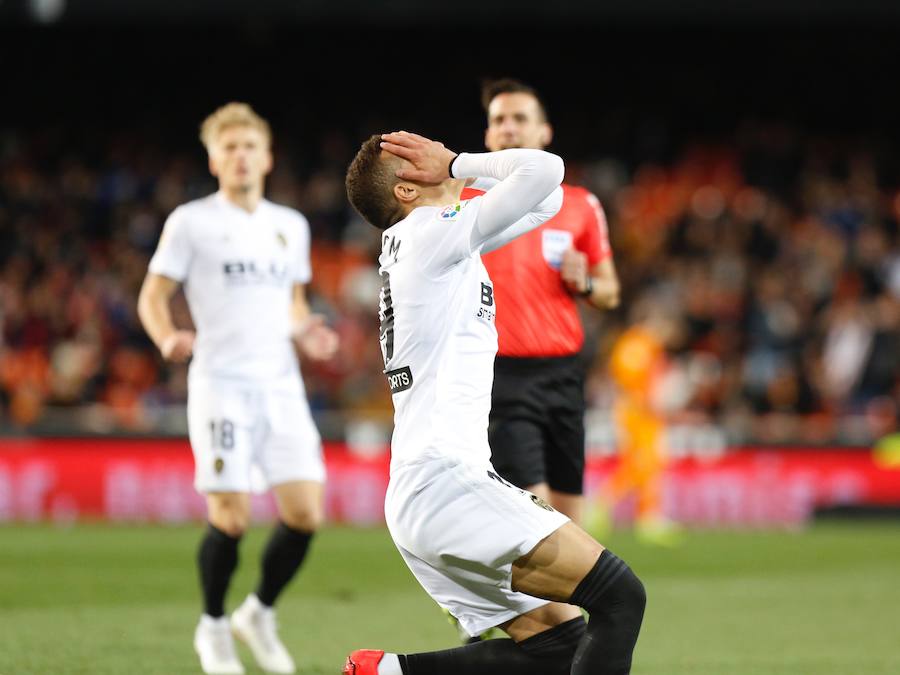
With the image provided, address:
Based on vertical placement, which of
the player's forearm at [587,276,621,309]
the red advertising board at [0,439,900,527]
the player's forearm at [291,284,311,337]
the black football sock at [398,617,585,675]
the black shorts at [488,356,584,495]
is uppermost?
the player's forearm at [587,276,621,309]

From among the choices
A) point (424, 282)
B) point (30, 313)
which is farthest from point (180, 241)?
A: point (30, 313)

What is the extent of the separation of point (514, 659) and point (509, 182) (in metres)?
1.62

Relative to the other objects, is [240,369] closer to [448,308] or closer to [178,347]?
[178,347]

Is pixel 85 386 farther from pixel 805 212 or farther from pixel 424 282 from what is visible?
pixel 424 282

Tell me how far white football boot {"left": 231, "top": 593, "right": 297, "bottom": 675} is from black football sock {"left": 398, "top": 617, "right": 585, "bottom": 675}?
209cm

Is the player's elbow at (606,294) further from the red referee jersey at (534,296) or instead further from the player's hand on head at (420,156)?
the player's hand on head at (420,156)

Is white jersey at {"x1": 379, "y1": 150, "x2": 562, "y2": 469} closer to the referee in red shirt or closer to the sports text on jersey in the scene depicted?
the sports text on jersey

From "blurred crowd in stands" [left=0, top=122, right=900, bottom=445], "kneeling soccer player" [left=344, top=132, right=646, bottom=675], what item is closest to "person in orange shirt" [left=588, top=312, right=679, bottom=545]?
"blurred crowd in stands" [left=0, top=122, right=900, bottom=445]

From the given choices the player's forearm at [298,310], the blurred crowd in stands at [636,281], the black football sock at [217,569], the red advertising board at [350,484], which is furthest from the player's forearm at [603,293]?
the blurred crowd in stands at [636,281]

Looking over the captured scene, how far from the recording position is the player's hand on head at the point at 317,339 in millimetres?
7008

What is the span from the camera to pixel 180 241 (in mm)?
7172

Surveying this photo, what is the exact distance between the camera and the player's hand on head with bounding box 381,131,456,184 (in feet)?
15.0

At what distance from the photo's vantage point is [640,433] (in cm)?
1523

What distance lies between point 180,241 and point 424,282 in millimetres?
2909
